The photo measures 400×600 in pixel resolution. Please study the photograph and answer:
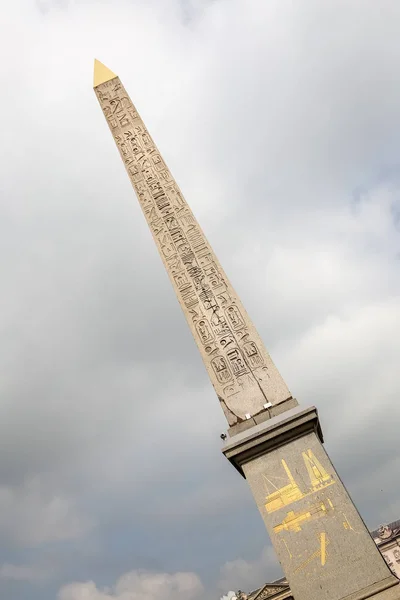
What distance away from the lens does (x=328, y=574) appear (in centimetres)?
569

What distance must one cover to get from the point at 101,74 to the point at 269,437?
9944 mm

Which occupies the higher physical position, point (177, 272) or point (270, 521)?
point (177, 272)

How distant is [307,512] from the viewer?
611 cm

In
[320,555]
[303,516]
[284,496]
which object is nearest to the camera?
[320,555]

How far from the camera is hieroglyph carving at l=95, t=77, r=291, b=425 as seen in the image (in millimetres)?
7480

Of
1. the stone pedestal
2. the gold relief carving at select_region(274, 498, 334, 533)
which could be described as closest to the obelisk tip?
the stone pedestal

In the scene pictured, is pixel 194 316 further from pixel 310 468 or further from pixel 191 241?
pixel 310 468

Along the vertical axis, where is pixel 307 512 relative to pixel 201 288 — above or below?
below

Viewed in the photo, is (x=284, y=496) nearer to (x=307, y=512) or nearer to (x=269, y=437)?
(x=307, y=512)

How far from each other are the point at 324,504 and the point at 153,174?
6914mm

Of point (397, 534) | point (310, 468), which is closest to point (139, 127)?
point (310, 468)

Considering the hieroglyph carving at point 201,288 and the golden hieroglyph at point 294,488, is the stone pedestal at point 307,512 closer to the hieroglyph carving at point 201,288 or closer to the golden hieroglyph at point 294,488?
the golden hieroglyph at point 294,488

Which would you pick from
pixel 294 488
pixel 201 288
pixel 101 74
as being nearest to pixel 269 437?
pixel 294 488

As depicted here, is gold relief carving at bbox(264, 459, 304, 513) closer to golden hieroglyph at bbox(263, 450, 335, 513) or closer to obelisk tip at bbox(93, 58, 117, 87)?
golden hieroglyph at bbox(263, 450, 335, 513)
